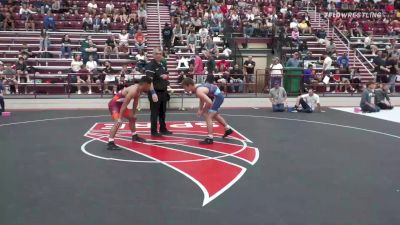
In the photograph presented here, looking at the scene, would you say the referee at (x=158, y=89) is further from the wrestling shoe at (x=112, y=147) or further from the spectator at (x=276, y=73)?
the spectator at (x=276, y=73)

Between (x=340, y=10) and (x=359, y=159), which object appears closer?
(x=359, y=159)

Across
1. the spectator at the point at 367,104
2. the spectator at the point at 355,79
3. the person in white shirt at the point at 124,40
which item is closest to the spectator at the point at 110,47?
the person in white shirt at the point at 124,40

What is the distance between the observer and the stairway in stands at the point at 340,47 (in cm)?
1911

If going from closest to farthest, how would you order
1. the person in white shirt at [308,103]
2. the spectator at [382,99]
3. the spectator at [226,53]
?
the person in white shirt at [308,103], the spectator at [382,99], the spectator at [226,53]

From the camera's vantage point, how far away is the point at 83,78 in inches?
642

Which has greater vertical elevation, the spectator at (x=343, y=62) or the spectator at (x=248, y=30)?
the spectator at (x=248, y=30)

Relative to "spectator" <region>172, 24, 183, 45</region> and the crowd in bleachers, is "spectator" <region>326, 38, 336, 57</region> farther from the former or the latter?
the crowd in bleachers

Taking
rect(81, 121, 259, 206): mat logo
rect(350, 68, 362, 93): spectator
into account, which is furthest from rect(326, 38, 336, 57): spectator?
rect(81, 121, 259, 206): mat logo

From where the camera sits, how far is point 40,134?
1005 cm

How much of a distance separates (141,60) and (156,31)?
4.19 metres

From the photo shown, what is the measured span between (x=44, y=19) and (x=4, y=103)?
22.2 feet

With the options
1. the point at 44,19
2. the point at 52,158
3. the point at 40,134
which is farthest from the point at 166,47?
the point at 52,158

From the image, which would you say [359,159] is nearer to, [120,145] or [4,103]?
[120,145]

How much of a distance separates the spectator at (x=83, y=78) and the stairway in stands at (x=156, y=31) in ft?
8.88
